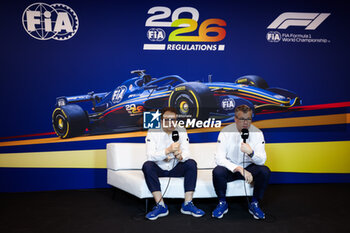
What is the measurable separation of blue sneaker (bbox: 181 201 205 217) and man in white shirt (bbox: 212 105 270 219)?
4.8 inches

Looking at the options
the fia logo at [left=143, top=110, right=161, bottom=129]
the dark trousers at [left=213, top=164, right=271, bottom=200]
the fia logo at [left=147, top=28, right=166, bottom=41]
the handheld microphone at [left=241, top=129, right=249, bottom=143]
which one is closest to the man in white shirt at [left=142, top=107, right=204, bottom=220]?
the dark trousers at [left=213, top=164, right=271, bottom=200]

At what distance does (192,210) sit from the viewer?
2.78 m

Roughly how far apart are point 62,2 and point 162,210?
293cm

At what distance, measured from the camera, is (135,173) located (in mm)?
3213

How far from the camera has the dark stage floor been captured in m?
2.50

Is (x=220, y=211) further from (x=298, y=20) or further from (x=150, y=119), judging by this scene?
(x=298, y=20)

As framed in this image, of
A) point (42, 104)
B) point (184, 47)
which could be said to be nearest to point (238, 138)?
point (184, 47)

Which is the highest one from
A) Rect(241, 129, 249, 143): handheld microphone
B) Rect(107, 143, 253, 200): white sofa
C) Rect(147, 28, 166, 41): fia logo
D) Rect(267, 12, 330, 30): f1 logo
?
Rect(267, 12, 330, 30): f1 logo

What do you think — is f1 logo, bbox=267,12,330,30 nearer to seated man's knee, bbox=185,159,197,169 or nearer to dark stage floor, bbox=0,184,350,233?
dark stage floor, bbox=0,184,350,233

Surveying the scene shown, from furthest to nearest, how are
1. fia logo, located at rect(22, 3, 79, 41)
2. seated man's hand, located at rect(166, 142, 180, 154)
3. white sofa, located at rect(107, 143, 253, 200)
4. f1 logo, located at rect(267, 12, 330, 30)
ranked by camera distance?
f1 logo, located at rect(267, 12, 330, 30) → fia logo, located at rect(22, 3, 79, 41) → white sofa, located at rect(107, 143, 253, 200) → seated man's hand, located at rect(166, 142, 180, 154)

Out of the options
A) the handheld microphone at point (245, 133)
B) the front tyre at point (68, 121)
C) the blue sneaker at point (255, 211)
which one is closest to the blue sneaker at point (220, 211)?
the blue sneaker at point (255, 211)

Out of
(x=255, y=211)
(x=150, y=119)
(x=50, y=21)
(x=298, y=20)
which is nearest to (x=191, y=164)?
(x=255, y=211)

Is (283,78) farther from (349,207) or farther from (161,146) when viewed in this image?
(161,146)

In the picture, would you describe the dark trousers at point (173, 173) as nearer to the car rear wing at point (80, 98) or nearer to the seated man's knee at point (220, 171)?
the seated man's knee at point (220, 171)
